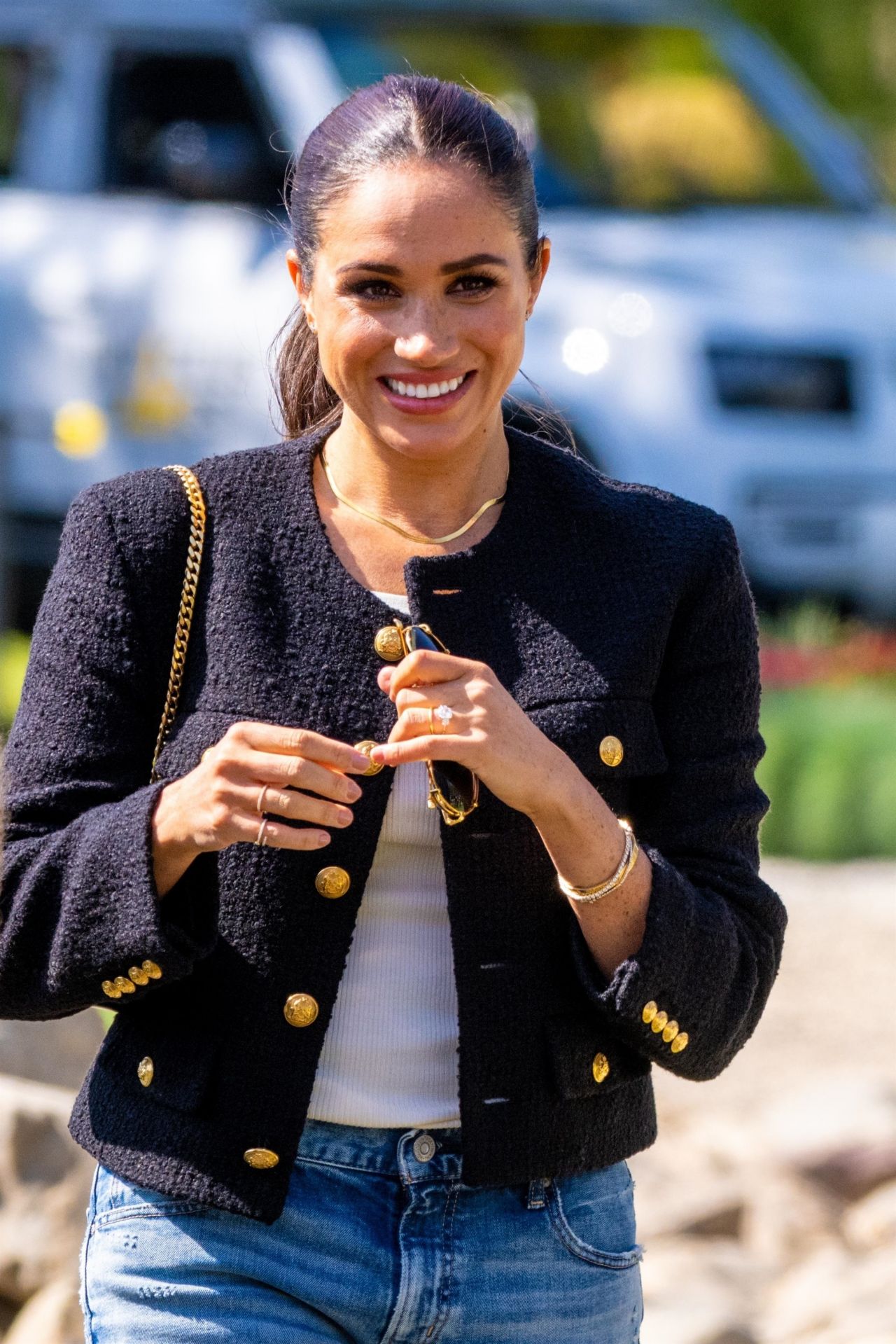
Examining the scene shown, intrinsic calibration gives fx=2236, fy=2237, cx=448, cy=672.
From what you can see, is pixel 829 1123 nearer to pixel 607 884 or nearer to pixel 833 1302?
pixel 833 1302

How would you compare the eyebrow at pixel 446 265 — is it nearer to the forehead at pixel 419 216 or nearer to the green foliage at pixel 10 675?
the forehead at pixel 419 216

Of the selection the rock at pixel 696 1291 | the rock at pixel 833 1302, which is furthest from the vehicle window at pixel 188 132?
the rock at pixel 833 1302

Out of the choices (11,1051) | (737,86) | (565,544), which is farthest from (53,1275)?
(737,86)

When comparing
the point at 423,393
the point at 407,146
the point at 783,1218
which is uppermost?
the point at 407,146

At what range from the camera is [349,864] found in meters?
2.13

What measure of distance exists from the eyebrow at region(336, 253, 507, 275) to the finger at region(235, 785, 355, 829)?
0.55 metres

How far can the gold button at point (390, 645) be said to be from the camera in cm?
219

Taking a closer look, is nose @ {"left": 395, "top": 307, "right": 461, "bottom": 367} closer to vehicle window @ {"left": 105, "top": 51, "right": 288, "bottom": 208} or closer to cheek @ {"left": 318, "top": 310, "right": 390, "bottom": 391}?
cheek @ {"left": 318, "top": 310, "right": 390, "bottom": 391}

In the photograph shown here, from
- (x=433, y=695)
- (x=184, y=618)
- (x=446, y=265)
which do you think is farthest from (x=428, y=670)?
(x=446, y=265)

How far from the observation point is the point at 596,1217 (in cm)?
221

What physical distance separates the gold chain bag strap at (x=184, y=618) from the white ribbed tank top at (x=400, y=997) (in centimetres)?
23

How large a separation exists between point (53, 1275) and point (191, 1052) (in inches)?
64.3

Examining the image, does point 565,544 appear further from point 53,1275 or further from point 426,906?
point 53,1275

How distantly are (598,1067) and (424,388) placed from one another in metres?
0.69
